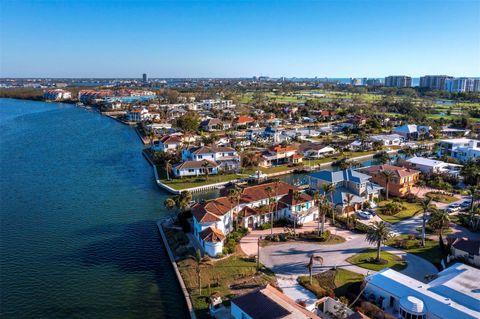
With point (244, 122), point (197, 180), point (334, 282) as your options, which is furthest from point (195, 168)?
point (244, 122)

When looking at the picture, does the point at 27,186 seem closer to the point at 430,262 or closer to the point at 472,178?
the point at 430,262

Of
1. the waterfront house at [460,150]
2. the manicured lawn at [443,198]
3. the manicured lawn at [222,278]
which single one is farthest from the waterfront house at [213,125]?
the manicured lawn at [222,278]

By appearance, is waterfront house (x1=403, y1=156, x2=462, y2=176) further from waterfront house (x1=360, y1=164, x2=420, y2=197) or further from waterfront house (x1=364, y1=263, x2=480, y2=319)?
waterfront house (x1=364, y1=263, x2=480, y2=319)

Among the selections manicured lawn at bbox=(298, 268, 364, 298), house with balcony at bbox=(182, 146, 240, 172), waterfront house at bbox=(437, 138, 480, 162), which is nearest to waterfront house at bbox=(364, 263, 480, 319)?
manicured lawn at bbox=(298, 268, 364, 298)

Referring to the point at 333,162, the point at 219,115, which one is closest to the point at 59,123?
the point at 219,115

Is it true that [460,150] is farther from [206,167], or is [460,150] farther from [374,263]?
[374,263]

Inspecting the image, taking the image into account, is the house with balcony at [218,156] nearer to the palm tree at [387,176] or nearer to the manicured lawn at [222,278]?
the palm tree at [387,176]
